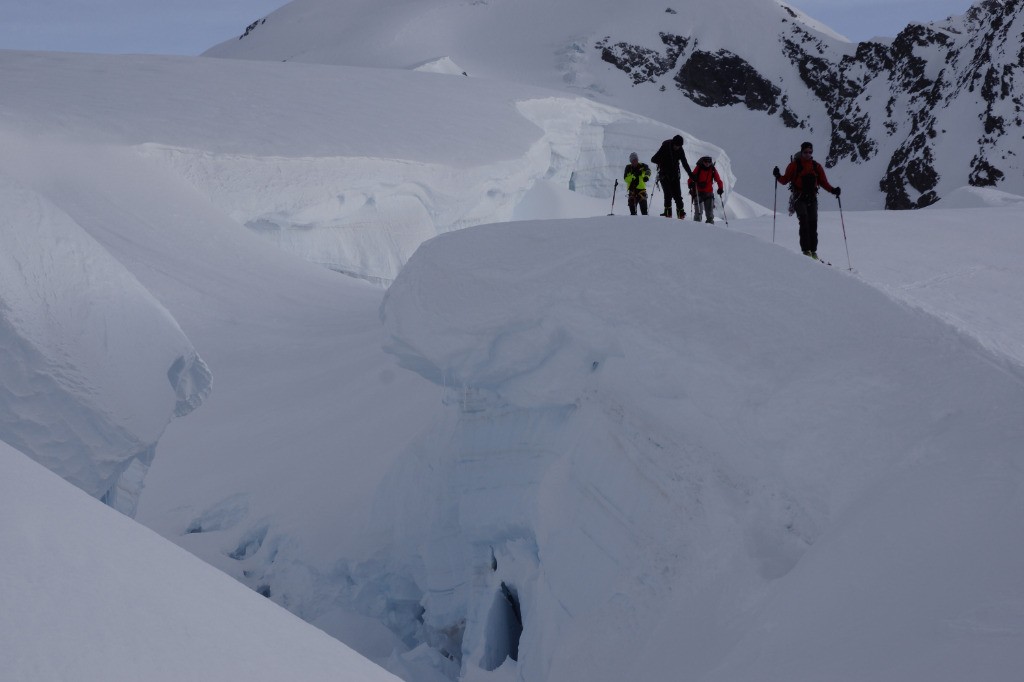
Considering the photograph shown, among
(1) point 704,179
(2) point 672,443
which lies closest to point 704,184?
(1) point 704,179

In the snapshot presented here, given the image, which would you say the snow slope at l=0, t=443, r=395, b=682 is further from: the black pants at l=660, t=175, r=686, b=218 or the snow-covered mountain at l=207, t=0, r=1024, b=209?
the snow-covered mountain at l=207, t=0, r=1024, b=209

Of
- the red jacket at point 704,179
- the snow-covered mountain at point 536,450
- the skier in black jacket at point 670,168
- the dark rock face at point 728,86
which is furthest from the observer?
the dark rock face at point 728,86

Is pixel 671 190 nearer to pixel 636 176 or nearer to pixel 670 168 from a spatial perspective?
pixel 670 168

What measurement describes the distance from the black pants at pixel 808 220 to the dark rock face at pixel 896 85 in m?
43.0

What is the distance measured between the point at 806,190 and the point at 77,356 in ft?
19.0

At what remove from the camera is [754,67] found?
5906 centimetres

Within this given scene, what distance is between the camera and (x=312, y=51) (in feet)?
172

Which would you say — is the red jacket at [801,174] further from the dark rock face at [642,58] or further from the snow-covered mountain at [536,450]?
the dark rock face at [642,58]

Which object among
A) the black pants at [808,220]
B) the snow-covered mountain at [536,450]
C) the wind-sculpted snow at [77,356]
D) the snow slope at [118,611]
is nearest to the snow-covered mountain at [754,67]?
the snow-covered mountain at [536,450]

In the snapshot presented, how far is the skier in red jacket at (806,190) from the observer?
7.98 meters

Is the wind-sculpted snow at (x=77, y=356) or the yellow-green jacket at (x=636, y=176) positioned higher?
the yellow-green jacket at (x=636, y=176)

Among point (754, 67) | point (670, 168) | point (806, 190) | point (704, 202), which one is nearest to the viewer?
point (806, 190)

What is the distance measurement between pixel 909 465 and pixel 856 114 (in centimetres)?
5537

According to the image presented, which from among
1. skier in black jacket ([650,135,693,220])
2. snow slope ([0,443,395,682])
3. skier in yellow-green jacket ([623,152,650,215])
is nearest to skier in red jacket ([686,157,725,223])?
skier in black jacket ([650,135,693,220])
